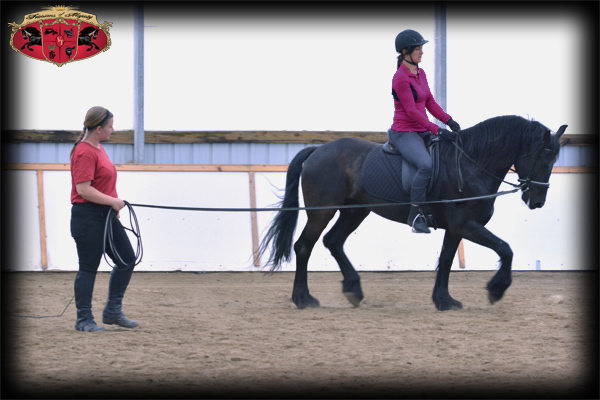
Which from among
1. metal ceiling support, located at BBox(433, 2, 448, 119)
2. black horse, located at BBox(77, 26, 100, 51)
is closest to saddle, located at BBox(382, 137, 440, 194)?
metal ceiling support, located at BBox(433, 2, 448, 119)

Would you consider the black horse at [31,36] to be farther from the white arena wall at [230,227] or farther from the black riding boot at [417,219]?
the black riding boot at [417,219]

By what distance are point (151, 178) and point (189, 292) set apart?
234cm

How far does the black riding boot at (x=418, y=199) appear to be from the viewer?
6047mm

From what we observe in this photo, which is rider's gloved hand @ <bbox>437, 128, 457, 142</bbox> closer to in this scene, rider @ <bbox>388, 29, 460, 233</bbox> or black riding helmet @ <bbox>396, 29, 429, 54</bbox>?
rider @ <bbox>388, 29, 460, 233</bbox>

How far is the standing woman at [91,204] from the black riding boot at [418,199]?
8.01 ft

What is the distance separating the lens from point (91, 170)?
484cm

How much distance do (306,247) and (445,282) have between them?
131 cm

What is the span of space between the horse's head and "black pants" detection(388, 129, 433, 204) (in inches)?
31.8

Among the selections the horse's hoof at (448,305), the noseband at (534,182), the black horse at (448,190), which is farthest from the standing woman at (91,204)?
the noseband at (534,182)

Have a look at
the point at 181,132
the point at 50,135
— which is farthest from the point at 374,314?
the point at 50,135

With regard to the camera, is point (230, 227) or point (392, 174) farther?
point (230, 227)

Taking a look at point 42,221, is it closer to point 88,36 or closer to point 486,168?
point 88,36

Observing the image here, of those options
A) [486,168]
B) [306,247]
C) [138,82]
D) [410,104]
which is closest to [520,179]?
[486,168]

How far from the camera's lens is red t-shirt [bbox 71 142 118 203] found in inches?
190
